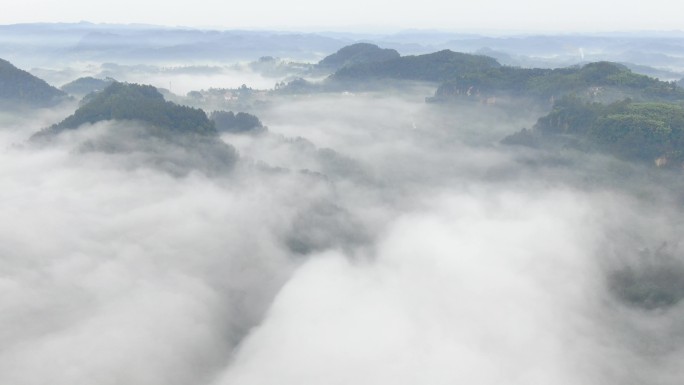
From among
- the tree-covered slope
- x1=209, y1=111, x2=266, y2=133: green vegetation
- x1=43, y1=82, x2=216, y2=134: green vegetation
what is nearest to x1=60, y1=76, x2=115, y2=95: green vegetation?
x1=209, y1=111, x2=266, y2=133: green vegetation

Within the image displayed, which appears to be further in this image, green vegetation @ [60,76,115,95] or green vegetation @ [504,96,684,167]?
green vegetation @ [60,76,115,95]

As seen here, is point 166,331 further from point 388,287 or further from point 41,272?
→ point 388,287

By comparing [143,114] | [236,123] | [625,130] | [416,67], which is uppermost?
[416,67]

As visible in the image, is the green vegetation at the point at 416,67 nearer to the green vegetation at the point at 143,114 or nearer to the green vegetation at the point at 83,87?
the green vegetation at the point at 83,87

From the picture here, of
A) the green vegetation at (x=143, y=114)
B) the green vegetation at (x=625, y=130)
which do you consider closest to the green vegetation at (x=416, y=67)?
the green vegetation at (x=625, y=130)

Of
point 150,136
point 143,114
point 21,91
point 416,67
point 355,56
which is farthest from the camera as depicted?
point 355,56

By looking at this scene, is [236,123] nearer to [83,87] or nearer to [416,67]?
[83,87]

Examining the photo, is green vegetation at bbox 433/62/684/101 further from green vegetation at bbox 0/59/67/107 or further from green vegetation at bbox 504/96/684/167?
green vegetation at bbox 0/59/67/107

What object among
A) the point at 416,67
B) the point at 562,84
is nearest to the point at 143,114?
the point at 562,84
